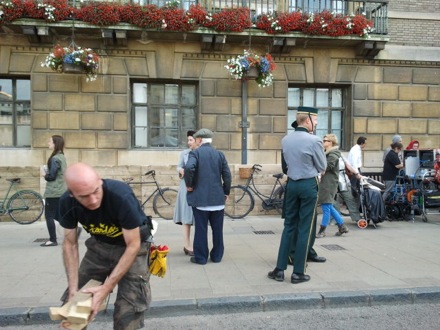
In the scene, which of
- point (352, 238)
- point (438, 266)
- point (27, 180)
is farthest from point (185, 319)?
point (27, 180)

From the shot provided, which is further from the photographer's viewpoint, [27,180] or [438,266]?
[27,180]

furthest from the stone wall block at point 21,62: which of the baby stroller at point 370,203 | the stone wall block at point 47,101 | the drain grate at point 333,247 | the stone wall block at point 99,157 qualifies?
the baby stroller at point 370,203

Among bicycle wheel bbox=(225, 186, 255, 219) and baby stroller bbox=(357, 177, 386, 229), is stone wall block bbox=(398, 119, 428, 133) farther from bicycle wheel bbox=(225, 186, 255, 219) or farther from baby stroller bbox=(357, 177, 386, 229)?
bicycle wheel bbox=(225, 186, 255, 219)

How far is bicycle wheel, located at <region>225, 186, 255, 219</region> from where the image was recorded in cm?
1010

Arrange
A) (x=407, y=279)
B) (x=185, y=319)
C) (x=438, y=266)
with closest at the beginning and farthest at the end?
(x=185, y=319) → (x=407, y=279) → (x=438, y=266)

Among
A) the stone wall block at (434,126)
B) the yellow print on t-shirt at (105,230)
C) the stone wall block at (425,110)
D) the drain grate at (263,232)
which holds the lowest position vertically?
the drain grate at (263,232)

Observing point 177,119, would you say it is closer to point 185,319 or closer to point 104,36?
point 104,36

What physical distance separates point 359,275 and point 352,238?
7.81ft

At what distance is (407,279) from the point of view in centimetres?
519

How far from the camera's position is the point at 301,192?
495 cm

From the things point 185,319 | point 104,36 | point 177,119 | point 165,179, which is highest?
point 104,36

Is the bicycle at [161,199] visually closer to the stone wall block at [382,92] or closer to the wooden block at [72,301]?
the stone wall block at [382,92]

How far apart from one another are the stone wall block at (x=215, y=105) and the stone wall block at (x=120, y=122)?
1.96 meters

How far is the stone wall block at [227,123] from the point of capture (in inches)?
420
